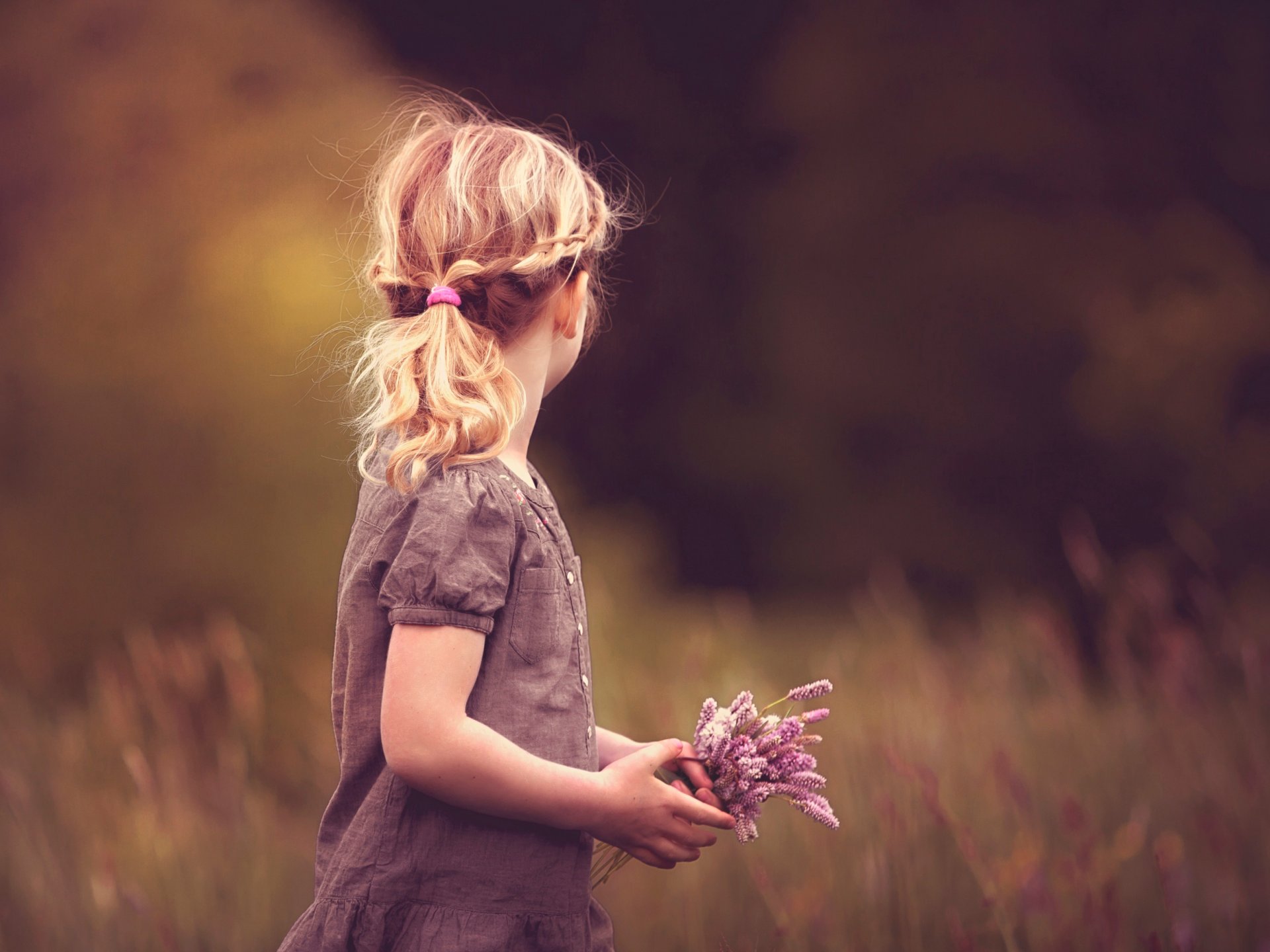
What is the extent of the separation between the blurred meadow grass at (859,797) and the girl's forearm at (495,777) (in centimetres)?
96

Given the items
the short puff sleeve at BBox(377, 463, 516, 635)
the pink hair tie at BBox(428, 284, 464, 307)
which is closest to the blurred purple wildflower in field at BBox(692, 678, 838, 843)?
the short puff sleeve at BBox(377, 463, 516, 635)

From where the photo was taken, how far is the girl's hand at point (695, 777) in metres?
1.35

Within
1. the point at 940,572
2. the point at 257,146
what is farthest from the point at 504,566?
the point at 940,572

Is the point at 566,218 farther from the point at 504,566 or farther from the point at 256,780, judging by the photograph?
the point at 256,780

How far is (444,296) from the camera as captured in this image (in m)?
1.34

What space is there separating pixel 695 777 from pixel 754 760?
0.07 m

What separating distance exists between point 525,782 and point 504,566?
0.72 ft

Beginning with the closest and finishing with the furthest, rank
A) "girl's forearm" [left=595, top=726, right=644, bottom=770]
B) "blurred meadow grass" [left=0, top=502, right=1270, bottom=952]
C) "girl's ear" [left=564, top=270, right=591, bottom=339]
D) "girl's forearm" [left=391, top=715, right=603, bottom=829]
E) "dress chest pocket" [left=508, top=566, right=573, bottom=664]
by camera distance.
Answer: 1. "girl's forearm" [left=391, top=715, right=603, bottom=829]
2. "dress chest pocket" [left=508, top=566, right=573, bottom=664]
3. "girl's ear" [left=564, top=270, right=591, bottom=339]
4. "girl's forearm" [left=595, top=726, right=644, bottom=770]
5. "blurred meadow grass" [left=0, top=502, right=1270, bottom=952]

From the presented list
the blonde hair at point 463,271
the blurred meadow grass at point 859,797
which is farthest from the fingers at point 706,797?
the blurred meadow grass at point 859,797

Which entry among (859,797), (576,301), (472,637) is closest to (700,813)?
(472,637)

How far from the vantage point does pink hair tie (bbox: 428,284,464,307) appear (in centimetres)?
134

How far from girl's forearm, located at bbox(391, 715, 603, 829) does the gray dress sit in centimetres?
5

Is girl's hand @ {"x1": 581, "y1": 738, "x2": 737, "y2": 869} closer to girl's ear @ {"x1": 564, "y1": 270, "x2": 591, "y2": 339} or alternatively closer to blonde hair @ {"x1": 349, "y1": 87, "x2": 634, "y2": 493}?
blonde hair @ {"x1": 349, "y1": 87, "x2": 634, "y2": 493}

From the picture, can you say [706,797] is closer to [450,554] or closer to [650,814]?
[650,814]
